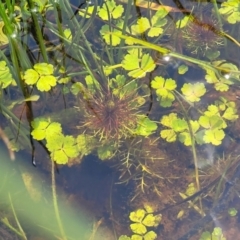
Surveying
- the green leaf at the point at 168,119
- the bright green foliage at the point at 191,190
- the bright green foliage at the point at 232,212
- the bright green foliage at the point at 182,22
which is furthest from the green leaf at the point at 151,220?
the bright green foliage at the point at 182,22

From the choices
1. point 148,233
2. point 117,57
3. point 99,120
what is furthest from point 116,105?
point 148,233

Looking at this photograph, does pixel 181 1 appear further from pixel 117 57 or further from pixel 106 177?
pixel 106 177

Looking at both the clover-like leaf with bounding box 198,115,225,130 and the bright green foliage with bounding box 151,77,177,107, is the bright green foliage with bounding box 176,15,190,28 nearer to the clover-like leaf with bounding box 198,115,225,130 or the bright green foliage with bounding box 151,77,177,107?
the bright green foliage with bounding box 151,77,177,107

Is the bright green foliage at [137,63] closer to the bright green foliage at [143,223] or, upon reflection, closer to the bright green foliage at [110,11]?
the bright green foliage at [110,11]

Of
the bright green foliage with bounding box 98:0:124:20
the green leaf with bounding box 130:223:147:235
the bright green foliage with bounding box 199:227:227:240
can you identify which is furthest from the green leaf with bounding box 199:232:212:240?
the bright green foliage with bounding box 98:0:124:20

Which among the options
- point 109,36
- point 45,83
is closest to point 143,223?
point 45,83

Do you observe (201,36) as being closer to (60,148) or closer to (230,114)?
(230,114)
